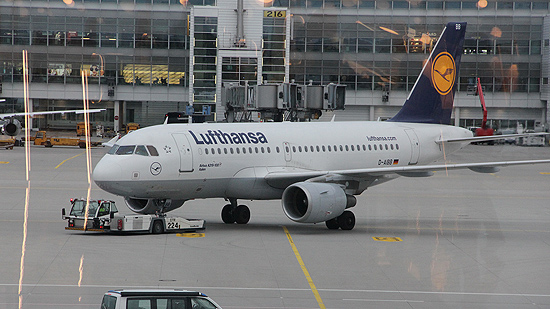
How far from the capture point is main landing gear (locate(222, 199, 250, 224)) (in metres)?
32.0

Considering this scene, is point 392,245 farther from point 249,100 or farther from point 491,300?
point 249,100

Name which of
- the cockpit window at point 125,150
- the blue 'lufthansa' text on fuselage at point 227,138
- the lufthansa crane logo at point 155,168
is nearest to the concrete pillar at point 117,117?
the blue 'lufthansa' text on fuselage at point 227,138

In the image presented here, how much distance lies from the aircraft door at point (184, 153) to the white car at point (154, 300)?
50.5 ft

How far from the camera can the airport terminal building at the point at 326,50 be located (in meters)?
101

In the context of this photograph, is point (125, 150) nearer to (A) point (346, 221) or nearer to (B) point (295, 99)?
(A) point (346, 221)

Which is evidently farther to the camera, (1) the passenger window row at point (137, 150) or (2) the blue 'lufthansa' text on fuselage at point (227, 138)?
(2) the blue 'lufthansa' text on fuselage at point (227, 138)

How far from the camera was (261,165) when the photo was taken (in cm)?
3102

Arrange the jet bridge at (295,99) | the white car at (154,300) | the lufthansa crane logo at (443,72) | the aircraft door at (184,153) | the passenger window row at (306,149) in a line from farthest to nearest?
1. the jet bridge at (295,99)
2. the lufthansa crane logo at (443,72)
3. the passenger window row at (306,149)
4. the aircraft door at (184,153)
5. the white car at (154,300)

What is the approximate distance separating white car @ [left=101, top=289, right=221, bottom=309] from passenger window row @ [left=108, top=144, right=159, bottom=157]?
49.5 ft

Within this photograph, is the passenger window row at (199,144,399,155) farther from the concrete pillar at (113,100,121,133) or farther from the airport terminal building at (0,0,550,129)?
the concrete pillar at (113,100,121,133)

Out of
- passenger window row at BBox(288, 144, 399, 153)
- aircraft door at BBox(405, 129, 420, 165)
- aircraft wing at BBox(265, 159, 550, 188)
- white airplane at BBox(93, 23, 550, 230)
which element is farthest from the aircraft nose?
aircraft door at BBox(405, 129, 420, 165)

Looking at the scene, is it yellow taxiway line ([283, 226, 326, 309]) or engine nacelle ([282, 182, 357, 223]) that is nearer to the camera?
yellow taxiway line ([283, 226, 326, 309])

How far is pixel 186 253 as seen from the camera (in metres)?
24.4

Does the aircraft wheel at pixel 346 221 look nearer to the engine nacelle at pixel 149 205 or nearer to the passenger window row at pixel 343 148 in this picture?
the passenger window row at pixel 343 148
